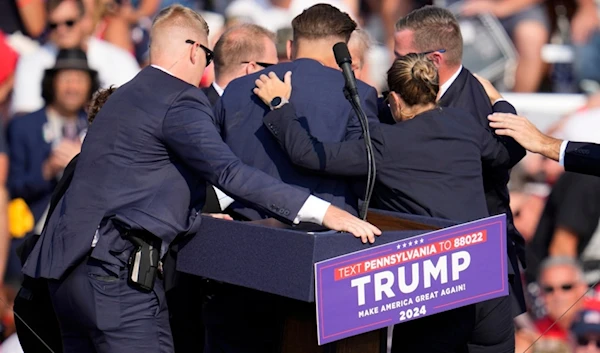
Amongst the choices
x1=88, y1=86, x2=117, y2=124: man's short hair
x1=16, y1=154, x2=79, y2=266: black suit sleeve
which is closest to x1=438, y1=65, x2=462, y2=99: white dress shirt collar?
x1=88, y1=86, x2=117, y2=124: man's short hair

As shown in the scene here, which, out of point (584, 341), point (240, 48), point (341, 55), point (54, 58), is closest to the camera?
point (341, 55)

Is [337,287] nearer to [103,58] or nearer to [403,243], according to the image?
[403,243]

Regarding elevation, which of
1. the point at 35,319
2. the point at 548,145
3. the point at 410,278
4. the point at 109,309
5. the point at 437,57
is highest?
the point at 437,57

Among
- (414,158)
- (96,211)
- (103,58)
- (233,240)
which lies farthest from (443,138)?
(103,58)

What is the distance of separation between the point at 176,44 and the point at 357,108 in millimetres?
750

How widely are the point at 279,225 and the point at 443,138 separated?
69 centimetres

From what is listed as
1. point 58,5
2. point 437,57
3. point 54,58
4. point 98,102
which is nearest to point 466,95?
point 437,57

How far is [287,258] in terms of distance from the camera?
378 cm

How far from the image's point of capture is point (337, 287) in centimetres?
373

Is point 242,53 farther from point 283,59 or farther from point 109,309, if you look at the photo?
point 109,309

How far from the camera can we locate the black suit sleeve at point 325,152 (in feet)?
14.2

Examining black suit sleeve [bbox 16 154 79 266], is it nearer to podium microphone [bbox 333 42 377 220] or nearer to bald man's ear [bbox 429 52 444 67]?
podium microphone [bbox 333 42 377 220]

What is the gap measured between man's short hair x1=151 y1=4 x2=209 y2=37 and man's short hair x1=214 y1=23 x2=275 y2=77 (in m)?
1.21

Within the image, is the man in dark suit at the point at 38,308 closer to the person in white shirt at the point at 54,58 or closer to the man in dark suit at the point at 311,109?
the man in dark suit at the point at 311,109
